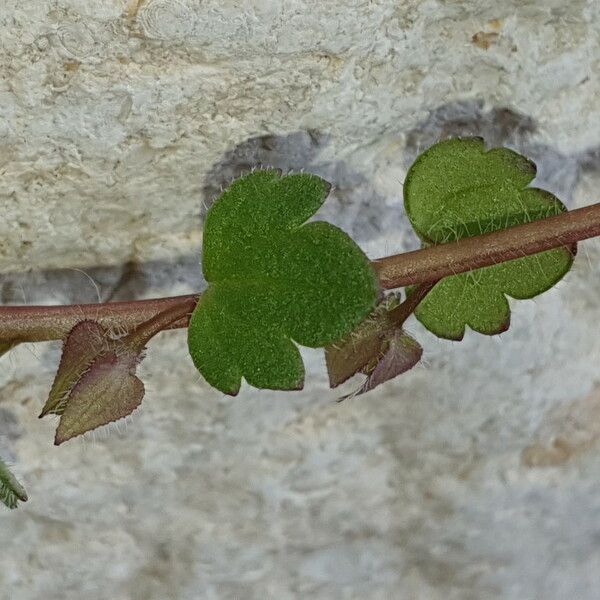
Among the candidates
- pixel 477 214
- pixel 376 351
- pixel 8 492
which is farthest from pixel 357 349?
pixel 8 492

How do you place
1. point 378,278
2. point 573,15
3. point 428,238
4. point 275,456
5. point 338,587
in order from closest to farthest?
point 378,278 → point 428,238 → point 573,15 → point 275,456 → point 338,587

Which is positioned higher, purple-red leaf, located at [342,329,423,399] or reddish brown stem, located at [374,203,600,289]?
reddish brown stem, located at [374,203,600,289]

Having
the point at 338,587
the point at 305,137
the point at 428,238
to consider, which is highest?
the point at 305,137

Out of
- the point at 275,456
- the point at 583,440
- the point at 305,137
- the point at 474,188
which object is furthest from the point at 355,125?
the point at 583,440

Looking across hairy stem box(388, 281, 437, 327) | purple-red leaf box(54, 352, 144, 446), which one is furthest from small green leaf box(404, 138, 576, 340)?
purple-red leaf box(54, 352, 144, 446)

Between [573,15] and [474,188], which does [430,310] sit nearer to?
[474,188]

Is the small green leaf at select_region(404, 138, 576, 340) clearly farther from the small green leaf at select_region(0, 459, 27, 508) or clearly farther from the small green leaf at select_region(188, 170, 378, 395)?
the small green leaf at select_region(0, 459, 27, 508)
